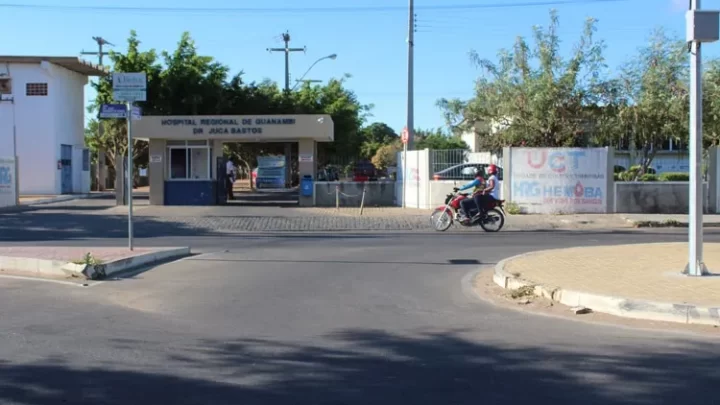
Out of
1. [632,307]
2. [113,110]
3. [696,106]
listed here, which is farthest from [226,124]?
[632,307]

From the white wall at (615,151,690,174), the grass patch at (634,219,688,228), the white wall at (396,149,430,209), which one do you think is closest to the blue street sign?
the white wall at (396,149,430,209)

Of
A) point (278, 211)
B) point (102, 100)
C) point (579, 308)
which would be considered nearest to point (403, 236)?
point (278, 211)

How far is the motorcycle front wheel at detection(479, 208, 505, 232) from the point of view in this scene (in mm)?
19031

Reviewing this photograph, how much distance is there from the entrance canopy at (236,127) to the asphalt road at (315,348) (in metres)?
15.6

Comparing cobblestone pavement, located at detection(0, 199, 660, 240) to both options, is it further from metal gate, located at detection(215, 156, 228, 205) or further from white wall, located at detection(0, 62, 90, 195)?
white wall, located at detection(0, 62, 90, 195)

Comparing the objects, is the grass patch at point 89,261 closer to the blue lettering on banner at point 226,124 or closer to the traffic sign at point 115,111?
the traffic sign at point 115,111

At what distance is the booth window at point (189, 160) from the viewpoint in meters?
27.7

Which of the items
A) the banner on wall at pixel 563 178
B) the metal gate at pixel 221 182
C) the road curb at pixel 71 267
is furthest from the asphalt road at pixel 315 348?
the metal gate at pixel 221 182

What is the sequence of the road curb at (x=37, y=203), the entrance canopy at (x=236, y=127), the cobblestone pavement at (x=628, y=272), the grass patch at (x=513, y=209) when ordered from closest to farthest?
1. the cobblestone pavement at (x=628, y=272)
2. the grass patch at (x=513, y=209)
3. the road curb at (x=37, y=203)
4. the entrance canopy at (x=236, y=127)

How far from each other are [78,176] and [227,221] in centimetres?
2061

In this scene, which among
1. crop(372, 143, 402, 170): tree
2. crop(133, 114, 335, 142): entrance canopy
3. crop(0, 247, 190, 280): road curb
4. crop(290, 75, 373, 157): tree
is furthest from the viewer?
crop(372, 143, 402, 170): tree

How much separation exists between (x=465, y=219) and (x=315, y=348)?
12715 mm

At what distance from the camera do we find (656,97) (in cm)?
2472

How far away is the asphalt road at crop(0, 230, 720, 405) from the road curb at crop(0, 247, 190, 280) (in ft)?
1.69
